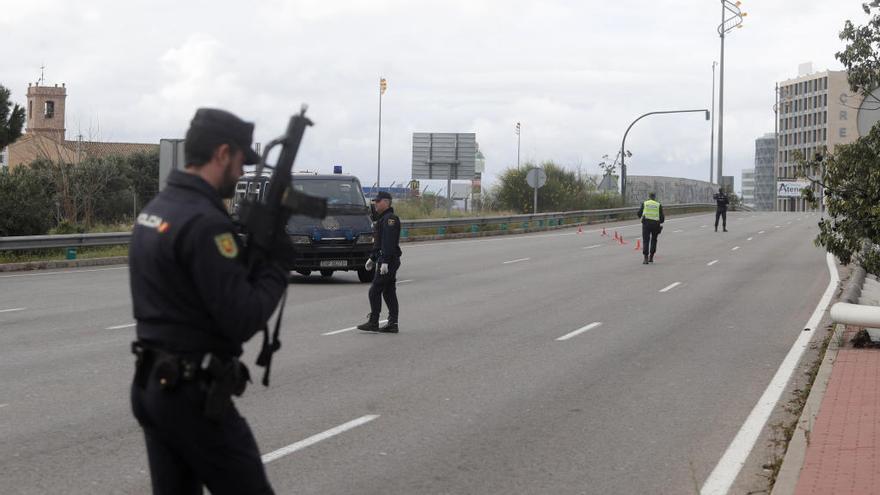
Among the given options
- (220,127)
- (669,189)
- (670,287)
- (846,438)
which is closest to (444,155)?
(670,287)

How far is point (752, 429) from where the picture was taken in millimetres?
9125

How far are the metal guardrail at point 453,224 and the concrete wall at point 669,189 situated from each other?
196 cm

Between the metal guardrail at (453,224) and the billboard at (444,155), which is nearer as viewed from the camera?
the metal guardrail at (453,224)

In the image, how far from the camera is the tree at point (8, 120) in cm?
3133

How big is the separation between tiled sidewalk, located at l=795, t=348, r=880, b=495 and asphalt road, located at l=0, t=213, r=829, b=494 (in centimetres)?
70

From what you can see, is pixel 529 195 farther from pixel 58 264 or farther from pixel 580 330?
pixel 580 330

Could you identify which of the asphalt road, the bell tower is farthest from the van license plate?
the bell tower

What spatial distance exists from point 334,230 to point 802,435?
1495 centimetres

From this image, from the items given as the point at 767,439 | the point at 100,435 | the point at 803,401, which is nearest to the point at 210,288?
the point at 100,435

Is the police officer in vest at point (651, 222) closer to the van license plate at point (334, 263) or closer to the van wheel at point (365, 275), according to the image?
the van wheel at point (365, 275)

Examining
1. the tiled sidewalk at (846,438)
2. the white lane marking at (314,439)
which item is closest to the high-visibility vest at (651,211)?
the tiled sidewalk at (846,438)

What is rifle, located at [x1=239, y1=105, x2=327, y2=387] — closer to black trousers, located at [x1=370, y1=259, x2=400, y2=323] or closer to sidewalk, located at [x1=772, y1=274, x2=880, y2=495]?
sidewalk, located at [x1=772, y1=274, x2=880, y2=495]

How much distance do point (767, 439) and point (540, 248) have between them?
26800 mm

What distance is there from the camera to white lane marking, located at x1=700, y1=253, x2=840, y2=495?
7434 millimetres
